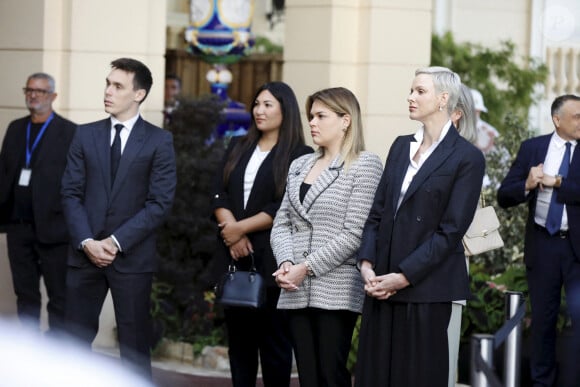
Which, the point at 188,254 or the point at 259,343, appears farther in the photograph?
the point at 188,254

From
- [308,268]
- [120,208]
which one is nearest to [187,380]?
[120,208]

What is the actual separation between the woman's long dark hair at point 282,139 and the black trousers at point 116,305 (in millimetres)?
967

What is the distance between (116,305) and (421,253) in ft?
7.48

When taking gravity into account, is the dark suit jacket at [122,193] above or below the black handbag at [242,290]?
above

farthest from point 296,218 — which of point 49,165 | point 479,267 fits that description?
point 479,267

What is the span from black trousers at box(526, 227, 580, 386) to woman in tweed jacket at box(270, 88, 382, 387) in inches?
86.4

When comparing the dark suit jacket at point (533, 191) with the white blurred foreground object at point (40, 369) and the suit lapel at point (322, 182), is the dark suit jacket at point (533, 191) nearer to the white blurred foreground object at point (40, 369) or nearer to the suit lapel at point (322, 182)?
the suit lapel at point (322, 182)

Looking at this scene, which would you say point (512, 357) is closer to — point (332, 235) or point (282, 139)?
point (332, 235)

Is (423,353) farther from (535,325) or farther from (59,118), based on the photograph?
(59,118)

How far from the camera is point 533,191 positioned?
9680 mm

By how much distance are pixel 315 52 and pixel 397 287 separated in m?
5.18

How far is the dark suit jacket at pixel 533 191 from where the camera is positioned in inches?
372

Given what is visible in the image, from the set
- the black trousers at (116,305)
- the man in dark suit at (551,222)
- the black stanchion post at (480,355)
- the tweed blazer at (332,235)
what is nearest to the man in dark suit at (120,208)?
the black trousers at (116,305)

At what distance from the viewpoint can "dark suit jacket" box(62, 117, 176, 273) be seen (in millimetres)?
8539
